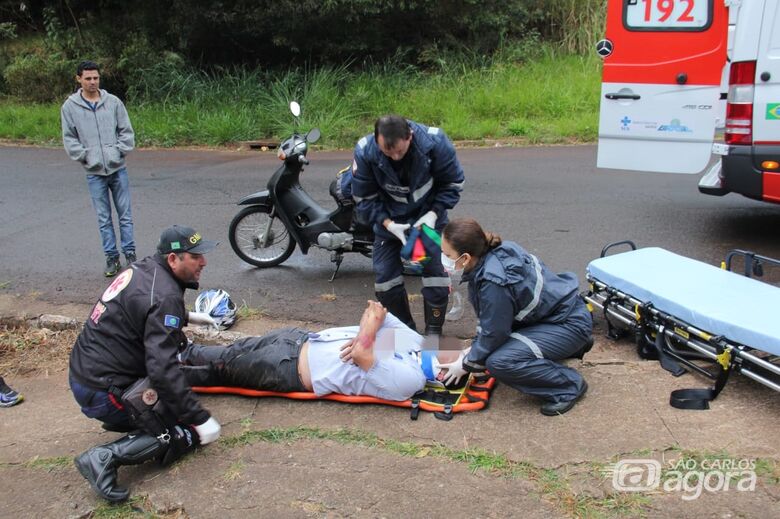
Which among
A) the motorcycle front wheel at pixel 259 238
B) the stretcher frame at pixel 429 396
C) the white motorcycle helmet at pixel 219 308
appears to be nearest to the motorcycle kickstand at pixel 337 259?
the motorcycle front wheel at pixel 259 238

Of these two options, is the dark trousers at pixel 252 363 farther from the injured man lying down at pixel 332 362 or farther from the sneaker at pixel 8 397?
the sneaker at pixel 8 397

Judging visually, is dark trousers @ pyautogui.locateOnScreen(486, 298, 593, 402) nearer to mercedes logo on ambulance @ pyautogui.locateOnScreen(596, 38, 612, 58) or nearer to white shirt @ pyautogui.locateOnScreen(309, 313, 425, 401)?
white shirt @ pyautogui.locateOnScreen(309, 313, 425, 401)

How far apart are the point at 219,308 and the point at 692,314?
10.4ft

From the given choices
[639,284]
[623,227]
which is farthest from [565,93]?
[639,284]

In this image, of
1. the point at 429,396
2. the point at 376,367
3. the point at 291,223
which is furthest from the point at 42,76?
the point at 429,396

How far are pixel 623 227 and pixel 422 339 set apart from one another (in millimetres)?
3449

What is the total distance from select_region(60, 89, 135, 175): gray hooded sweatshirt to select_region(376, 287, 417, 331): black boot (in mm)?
2998

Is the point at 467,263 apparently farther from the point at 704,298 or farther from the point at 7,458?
the point at 7,458

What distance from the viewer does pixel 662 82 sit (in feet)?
21.0

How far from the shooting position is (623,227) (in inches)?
278

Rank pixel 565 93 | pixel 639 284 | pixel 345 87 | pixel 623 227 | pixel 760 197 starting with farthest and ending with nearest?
pixel 345 87
pixel 565 93
pixel 623 227
pixel 760 197
pixel 639 284

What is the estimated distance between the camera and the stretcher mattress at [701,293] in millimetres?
3643

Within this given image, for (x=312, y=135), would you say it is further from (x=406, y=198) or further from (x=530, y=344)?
(x=530, y=344)

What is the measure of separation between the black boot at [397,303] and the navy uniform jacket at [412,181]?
49cm
